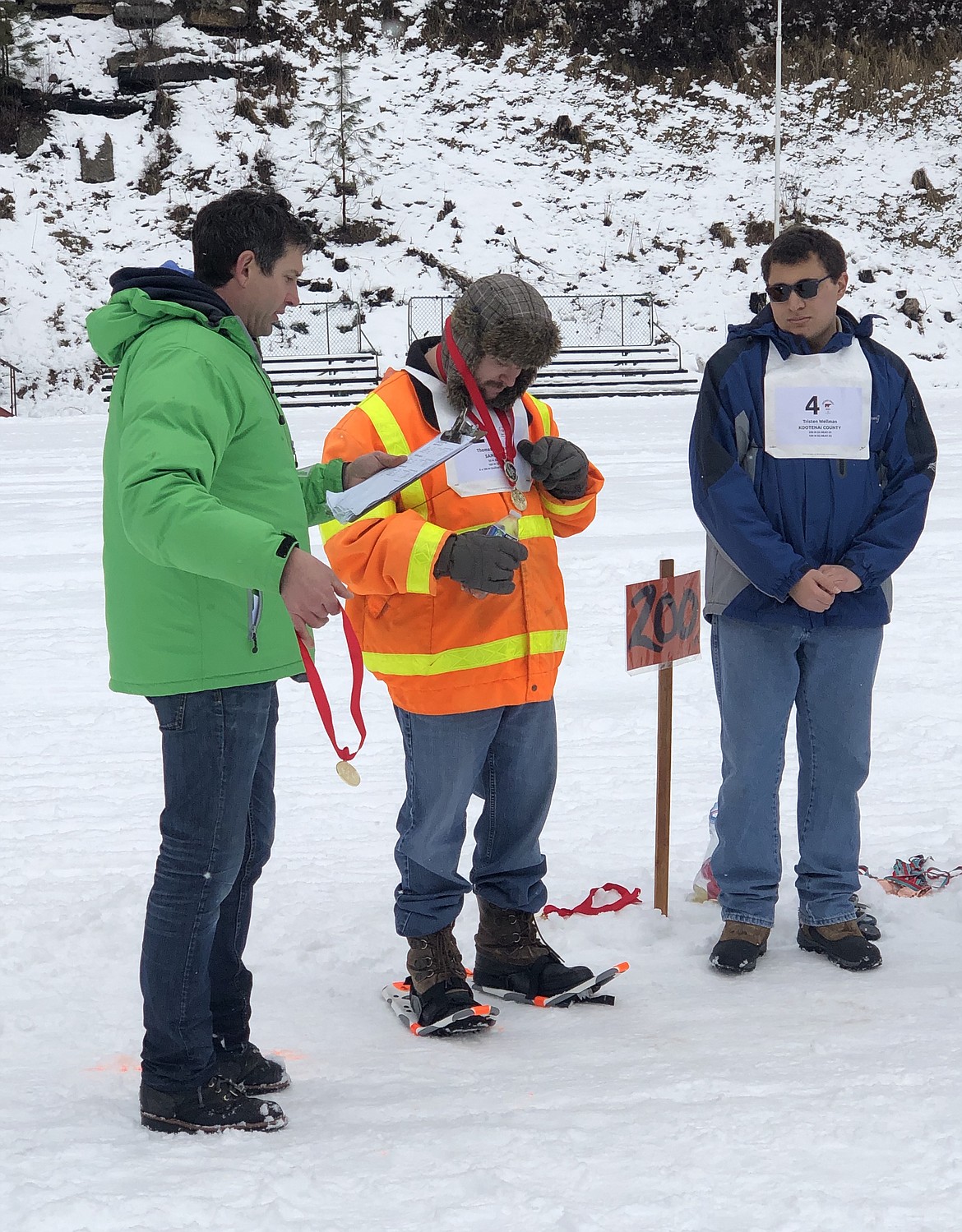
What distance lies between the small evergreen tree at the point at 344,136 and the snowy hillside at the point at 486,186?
22 centimetres

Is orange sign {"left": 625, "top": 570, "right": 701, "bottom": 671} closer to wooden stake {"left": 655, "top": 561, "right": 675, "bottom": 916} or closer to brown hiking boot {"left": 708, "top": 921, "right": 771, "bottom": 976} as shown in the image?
wooden stake {"left": 655, "top": 561, "right": 675, "bottom": 916}

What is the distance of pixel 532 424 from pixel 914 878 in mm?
1711

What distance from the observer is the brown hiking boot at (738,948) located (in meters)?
3.05

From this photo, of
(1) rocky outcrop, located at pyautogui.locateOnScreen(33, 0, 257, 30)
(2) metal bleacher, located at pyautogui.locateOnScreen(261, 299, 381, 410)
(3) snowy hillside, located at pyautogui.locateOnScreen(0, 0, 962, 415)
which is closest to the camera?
(2) metal bleacher, located at pyautogui.locateOnScreen(261, 299, 381, 410)

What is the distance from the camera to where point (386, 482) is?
2.29 meters

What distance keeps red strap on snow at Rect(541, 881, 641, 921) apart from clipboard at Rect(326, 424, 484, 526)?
148 centimetres

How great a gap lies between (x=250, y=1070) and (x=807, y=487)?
6.09ft

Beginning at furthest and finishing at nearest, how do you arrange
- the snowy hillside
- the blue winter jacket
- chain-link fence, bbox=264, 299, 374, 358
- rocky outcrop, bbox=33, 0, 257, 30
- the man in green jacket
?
rocky outcrop, bbox=33, 0, 257, 30, the snowy hillside, chain-link fence, bbox=264, 299, 374, 358, the blue winter jacket, the man in green jacket

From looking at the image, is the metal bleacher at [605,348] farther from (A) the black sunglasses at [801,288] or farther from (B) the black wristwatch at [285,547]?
(B) the black wristwatch at [285,547]

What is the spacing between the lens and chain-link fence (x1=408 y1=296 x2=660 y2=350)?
20.8 meters

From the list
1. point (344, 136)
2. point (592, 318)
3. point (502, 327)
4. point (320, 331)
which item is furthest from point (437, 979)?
A: point (344, 136)

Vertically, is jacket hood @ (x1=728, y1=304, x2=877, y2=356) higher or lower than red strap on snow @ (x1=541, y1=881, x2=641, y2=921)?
higher

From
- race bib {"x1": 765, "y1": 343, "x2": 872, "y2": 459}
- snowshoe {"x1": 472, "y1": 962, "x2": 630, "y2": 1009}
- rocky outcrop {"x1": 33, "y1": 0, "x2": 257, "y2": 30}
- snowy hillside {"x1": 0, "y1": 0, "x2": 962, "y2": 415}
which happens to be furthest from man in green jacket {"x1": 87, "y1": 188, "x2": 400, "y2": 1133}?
rocky outcrop {"x1": 33, "y1": 0, "x2": 257, "y2": 30}

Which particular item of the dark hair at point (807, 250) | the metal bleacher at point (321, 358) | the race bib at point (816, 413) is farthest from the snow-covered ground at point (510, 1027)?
the metal bleacher at point (321, 358)
